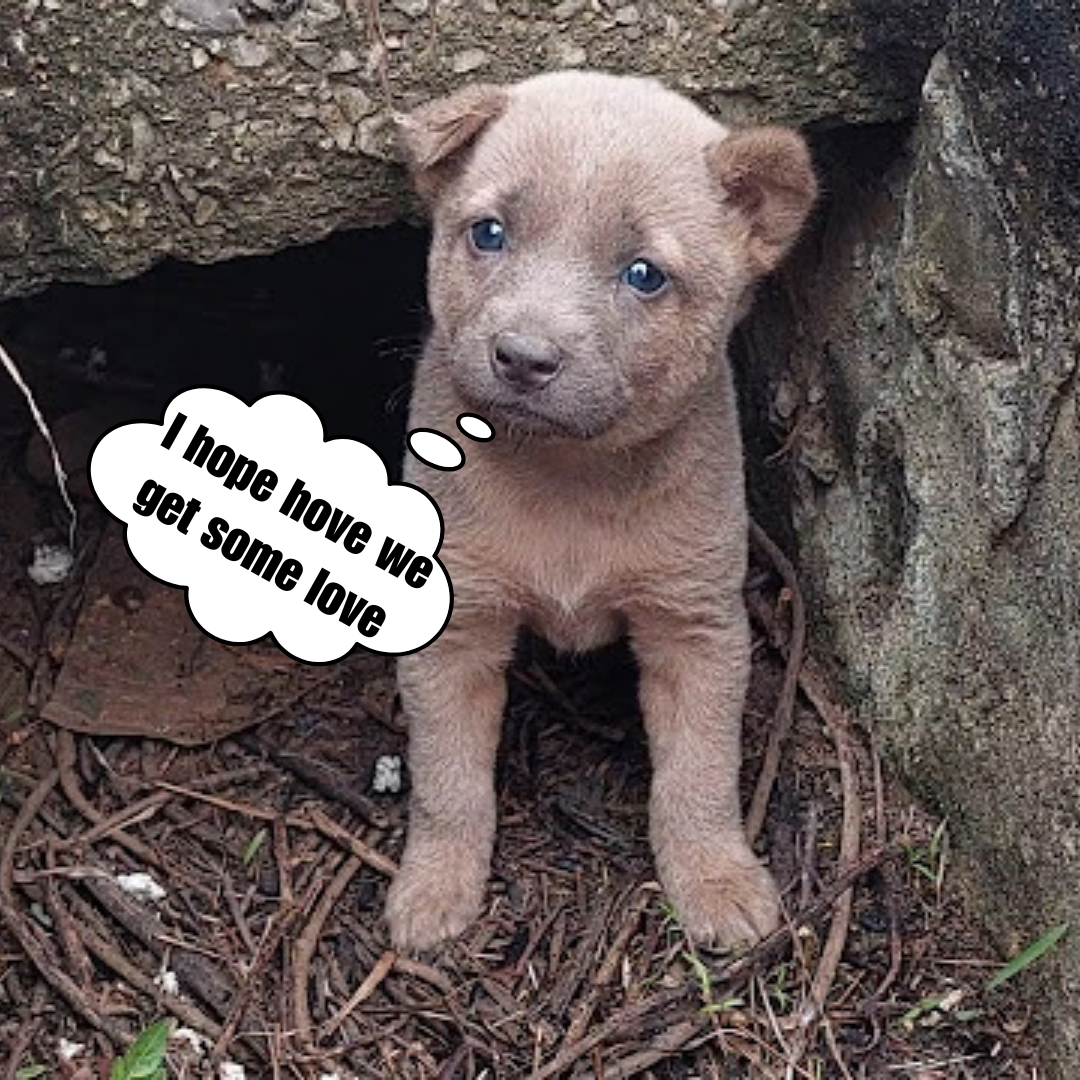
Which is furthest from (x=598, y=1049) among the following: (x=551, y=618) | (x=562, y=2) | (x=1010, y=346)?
(x=562, y=2)

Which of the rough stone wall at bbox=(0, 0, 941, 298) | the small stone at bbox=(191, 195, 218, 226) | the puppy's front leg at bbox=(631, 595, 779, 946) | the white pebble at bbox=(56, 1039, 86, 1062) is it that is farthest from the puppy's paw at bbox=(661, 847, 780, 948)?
the small stone at bbox=(191, 195, 218, 226)

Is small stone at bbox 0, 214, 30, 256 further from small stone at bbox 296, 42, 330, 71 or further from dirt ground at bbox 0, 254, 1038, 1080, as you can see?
dirt ground at bbox 0, 254, 1038, 1080

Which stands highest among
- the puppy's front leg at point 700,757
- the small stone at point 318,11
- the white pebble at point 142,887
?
the small stone at point 318,11

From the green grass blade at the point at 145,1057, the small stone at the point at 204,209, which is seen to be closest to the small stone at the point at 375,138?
the small stone at the point at 204,209

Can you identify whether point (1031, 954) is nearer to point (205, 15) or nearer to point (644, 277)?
point (644, 277)

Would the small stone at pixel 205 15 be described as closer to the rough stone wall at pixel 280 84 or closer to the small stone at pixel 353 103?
the rough stone wall at pixel 280 84

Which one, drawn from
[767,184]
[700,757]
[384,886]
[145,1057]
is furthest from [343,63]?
[145,1057]

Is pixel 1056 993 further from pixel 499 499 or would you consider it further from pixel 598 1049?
pixel 499 499

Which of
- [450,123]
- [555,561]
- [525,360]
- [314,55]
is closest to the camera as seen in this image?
[525,360]
